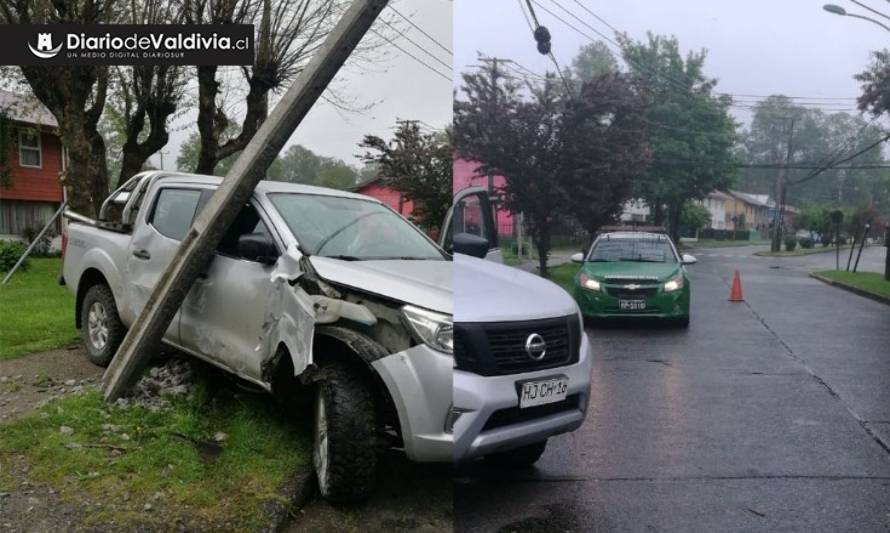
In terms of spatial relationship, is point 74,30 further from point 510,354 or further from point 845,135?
point 845,135

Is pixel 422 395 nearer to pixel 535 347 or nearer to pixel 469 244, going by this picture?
pixel 535 347

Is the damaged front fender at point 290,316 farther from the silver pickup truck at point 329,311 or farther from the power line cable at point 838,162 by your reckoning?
the power line cable at point 838,162

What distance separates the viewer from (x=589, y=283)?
117 inches

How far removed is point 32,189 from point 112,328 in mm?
868

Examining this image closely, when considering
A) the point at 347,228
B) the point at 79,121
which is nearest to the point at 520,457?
the point at 347,228

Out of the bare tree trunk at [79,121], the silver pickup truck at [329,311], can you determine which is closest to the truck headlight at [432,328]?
the silver pickup truck at [329,311]

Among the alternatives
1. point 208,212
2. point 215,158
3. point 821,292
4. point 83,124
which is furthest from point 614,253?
point 83,124

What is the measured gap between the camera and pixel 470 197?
2070 mm

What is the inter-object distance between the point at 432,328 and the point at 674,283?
4.63ft

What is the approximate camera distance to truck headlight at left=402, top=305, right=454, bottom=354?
2373mm

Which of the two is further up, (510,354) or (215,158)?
(215,158)

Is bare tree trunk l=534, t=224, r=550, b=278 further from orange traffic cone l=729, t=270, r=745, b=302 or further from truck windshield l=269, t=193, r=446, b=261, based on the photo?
orange traffic cone l=729, t=270, r=745, b=302

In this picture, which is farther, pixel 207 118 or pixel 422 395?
pixel 207 118

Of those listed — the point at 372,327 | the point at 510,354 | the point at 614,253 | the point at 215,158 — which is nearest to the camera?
the point at 510,354
